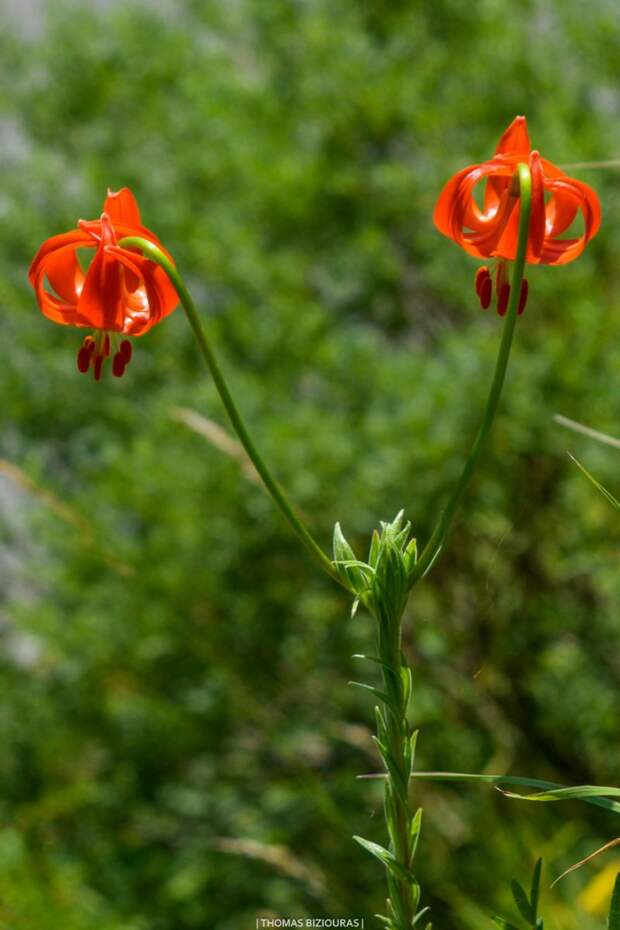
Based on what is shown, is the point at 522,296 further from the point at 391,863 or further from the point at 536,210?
the point at 391,863

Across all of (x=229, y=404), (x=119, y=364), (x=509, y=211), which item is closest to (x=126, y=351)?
(x=119, y=364)

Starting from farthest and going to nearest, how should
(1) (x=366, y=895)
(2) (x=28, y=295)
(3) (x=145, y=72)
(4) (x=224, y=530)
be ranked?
1. (3) (x=145, y=72)
2. (2) (x=28, y=295)
3. (4) (x=224, y=530)
4. (1) (x=366, y=895)

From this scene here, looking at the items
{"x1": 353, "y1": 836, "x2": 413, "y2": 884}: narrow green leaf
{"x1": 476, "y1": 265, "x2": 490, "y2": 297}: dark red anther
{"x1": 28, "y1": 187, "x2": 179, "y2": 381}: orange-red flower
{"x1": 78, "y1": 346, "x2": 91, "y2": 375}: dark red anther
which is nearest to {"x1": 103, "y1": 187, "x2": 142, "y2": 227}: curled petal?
{"x1": 28, "y1": 187, "x2": 179, "y2": 381}: orange-red flower

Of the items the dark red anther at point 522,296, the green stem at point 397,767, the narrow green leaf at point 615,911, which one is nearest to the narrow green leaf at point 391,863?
the green stem at point 397,767

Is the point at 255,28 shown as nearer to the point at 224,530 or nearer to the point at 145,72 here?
the point at 145,72

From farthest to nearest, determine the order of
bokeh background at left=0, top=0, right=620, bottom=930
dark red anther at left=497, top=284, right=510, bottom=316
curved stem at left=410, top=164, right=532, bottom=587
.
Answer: bokeh background at left=0, top=0, right=620, bottom=930 → dark red anther at left=497, top=284, right=510, bottom=316 → curved stem at left=410, top=164, right=532, bottom=587

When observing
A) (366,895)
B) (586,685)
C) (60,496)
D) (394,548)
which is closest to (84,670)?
(60,496)

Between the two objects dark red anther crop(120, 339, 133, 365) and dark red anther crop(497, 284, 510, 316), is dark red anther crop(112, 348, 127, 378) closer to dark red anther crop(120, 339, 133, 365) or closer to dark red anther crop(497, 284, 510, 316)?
dark red anther crop(120, 339, 133, 365)

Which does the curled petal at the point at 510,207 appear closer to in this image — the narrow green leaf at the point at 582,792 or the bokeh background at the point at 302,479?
the narrow green leaf at the point at 582,792
